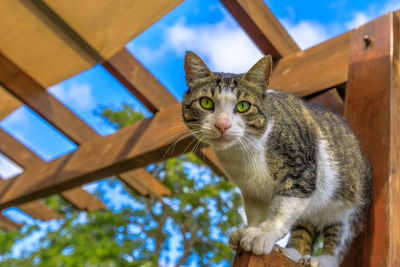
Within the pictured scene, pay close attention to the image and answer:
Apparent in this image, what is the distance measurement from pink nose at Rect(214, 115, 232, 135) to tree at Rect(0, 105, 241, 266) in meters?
3.82

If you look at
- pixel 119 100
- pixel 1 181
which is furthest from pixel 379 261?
pixel 119 100

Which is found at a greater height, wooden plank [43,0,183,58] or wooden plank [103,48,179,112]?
wooden plank [103,48,179,112]

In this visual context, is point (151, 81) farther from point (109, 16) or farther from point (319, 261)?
point (319, 261)

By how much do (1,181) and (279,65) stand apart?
304 cm

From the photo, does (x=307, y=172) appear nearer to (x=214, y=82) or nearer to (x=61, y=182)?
(x=214, y=82)

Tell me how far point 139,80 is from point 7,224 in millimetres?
3854

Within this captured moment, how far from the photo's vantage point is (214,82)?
152 cm

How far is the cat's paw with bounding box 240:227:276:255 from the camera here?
1168 mm

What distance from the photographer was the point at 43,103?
10.5 feet

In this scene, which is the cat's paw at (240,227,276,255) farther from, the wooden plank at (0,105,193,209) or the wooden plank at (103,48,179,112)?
the wooden plank at (103,48,179,112)

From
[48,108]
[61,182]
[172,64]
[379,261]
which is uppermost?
[172,64]

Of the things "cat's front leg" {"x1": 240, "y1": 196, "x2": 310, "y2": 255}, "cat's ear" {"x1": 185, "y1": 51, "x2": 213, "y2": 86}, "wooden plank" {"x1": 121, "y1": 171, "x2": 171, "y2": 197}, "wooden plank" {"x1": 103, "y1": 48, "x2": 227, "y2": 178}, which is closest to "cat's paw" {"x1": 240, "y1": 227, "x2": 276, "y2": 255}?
"cat's front leg" {"x1": 240, "y1": 196, "x2": 310, "y2": 255}

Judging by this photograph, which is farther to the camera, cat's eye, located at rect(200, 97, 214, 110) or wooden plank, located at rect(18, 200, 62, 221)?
wooden plank, located at rect(18, 200, 62, 221)

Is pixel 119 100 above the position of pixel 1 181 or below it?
above
